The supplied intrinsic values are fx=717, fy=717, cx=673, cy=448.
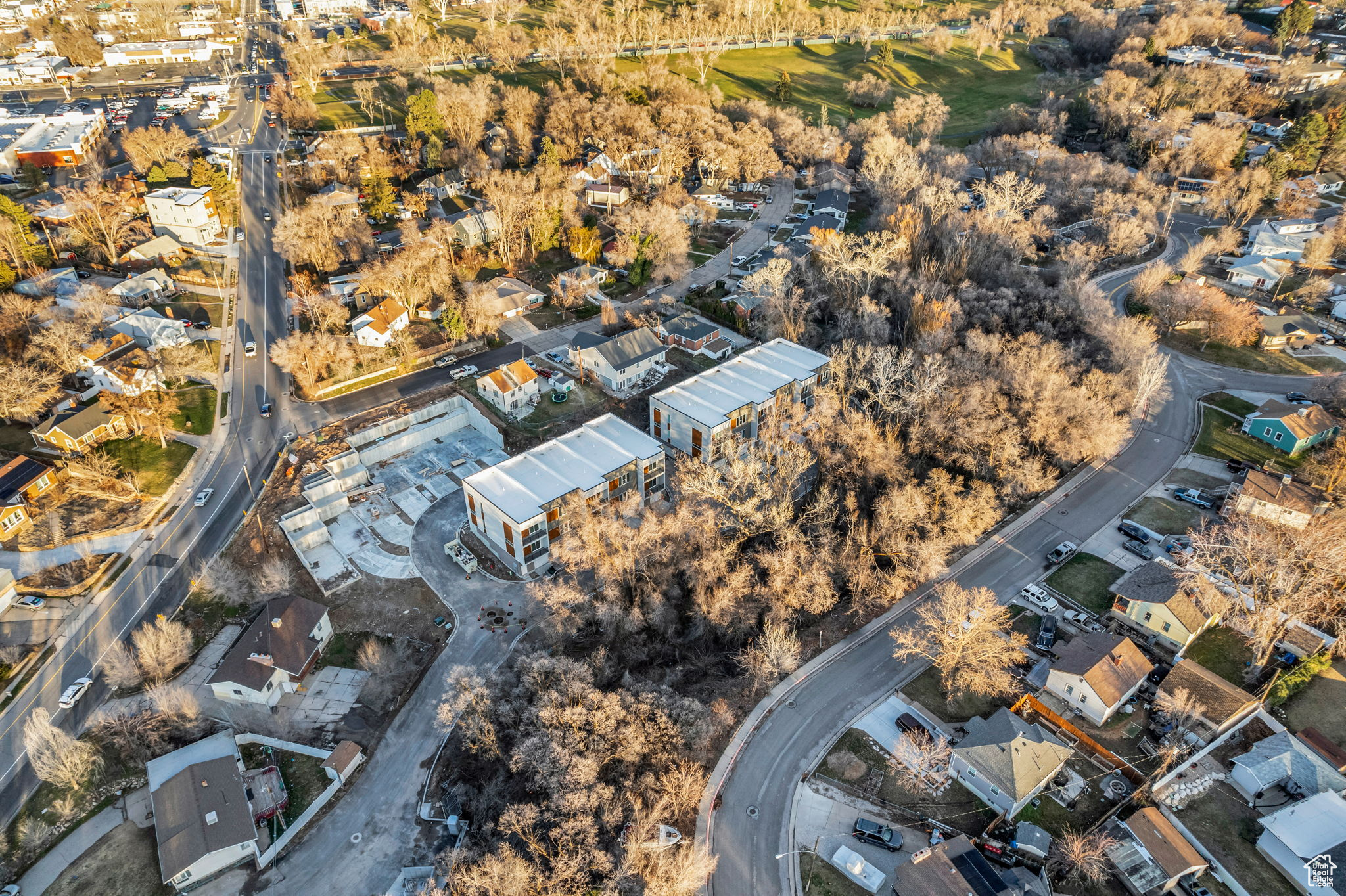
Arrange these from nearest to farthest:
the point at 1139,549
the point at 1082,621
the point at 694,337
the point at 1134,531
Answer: the point at 1082,621
the point at 1139,549
the point at 1134,531
the point at 694,337

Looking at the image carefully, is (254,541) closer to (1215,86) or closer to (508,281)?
(508,281)

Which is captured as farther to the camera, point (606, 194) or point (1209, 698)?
point (606, 194)

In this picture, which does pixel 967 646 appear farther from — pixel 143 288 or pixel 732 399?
pixel 143 288

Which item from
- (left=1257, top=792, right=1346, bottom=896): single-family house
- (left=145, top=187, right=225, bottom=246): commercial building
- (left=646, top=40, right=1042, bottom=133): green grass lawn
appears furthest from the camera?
(left=646, top=40, right=1042, bottom=133): green grass lawn

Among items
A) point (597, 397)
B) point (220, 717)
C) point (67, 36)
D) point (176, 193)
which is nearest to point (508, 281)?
point (597, 397)

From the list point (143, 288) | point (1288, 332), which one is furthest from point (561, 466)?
point (1288, 332)

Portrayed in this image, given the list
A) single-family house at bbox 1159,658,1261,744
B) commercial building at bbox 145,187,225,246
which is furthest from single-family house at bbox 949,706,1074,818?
commercial building at bbox 145,187,225,246

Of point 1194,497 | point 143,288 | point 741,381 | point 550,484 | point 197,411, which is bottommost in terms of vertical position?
point 1194,497

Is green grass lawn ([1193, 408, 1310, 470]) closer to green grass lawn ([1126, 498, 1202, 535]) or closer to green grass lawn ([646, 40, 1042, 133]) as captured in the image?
green grass lawn ([1126, 498, 1202, 535])
